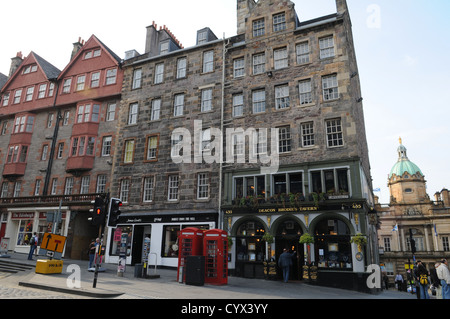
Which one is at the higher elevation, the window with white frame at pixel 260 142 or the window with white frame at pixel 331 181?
the window with white frame at pixel 260 142

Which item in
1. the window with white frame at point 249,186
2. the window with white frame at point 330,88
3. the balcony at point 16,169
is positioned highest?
Answer: the window with white frame at point 330,88

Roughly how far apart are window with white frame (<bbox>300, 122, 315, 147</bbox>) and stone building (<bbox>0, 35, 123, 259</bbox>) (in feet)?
53.1

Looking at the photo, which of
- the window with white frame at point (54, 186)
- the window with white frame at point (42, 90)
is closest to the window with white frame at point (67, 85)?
the window with white frame at point (42, 90)

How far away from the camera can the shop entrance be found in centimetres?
1877

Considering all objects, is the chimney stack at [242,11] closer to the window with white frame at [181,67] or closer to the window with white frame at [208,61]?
the window with white frame at [208,61]

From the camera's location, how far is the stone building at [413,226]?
55250mm

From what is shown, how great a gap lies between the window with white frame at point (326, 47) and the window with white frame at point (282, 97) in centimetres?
312

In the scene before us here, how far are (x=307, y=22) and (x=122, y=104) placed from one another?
16379 mm

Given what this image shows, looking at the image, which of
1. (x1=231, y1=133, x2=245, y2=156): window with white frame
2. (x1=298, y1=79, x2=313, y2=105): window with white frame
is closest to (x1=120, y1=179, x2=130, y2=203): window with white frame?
(x1=231, y1=133, x2=245, y2=156): window with white frame

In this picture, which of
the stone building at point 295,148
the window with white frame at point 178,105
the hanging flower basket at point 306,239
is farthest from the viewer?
the window with white frame at point 178,105

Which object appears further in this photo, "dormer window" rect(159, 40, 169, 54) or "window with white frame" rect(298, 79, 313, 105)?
"dormer window" rect(159, 40, 169, 54)

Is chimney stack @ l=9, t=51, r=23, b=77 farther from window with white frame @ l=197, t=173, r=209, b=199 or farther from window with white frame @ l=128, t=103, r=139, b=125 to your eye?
window with white frame @ l=197, t=173, r=209, b=199
